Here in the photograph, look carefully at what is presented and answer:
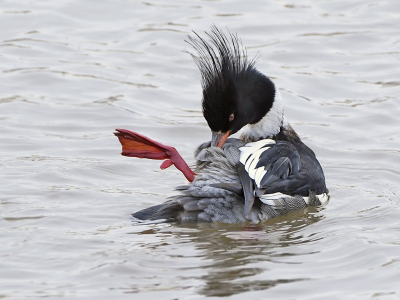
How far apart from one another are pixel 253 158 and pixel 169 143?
2599 millimetres

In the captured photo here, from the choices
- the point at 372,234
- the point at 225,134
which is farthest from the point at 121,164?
the point at 372,234

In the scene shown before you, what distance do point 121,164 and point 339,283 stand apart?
3.26 m

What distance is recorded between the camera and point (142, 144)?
5871mm

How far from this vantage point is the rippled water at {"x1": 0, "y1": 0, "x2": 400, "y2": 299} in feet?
15.8

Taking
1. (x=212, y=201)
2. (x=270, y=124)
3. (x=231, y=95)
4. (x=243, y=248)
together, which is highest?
(x=231, y=95)

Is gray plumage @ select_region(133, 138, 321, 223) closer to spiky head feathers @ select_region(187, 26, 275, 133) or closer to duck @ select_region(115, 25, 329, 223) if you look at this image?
duck @ select_region(115, 25, 329, 223)

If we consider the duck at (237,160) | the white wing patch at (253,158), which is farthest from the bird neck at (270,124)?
the white wing patch at (253,158)

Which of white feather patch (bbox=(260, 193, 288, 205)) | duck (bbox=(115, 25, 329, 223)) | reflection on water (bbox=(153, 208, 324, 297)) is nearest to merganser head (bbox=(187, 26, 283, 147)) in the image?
duck (bbox=(115, 25, 329, 223))

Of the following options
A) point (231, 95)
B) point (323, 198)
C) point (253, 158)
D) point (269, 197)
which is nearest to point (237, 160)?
point (253, 158)

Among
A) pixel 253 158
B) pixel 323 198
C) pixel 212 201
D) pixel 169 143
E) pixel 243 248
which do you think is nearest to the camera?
pixel 243 248

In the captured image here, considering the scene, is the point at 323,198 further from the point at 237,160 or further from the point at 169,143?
the point at 169,143

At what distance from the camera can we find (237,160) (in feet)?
19.3

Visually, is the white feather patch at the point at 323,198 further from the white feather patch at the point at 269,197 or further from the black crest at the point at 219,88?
the black crest at the point at 219,88

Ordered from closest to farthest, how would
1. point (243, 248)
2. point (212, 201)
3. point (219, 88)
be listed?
1. point (243, 248)
2. point (212, 201)
3. point (219, 88)
